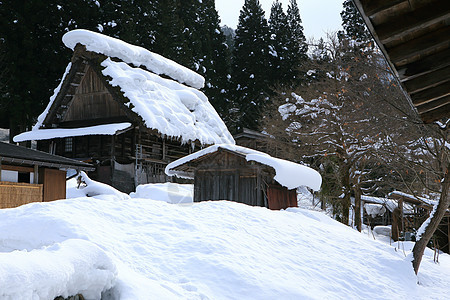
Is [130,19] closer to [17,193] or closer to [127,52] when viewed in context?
[127,52]

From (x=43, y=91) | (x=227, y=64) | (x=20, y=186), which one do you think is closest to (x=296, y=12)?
(x=227, y=64)

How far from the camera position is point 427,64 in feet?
11.0

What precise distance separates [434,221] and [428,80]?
692cm

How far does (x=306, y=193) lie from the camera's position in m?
31.8

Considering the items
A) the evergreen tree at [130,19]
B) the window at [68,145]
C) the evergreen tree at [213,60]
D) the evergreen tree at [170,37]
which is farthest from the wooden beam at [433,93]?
the evergreen tree at [213,60]

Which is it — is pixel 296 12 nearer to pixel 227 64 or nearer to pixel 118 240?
pixel 227 64

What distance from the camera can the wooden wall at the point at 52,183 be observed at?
1323 cm

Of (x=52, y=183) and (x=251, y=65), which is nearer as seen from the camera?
(x=52, y=183)

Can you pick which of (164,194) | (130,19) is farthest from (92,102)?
(130,19)

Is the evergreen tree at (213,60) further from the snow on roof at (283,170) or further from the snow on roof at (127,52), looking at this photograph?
the snow on roof at (283,170)

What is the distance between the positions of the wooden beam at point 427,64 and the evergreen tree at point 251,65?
103 ft

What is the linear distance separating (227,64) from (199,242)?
3431 centimetres

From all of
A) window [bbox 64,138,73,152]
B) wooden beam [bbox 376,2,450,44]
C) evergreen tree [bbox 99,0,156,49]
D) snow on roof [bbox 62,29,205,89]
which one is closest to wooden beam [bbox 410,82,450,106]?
wooden beam [bbox 376,2,450,44]

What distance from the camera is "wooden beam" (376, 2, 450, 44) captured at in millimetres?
2797
